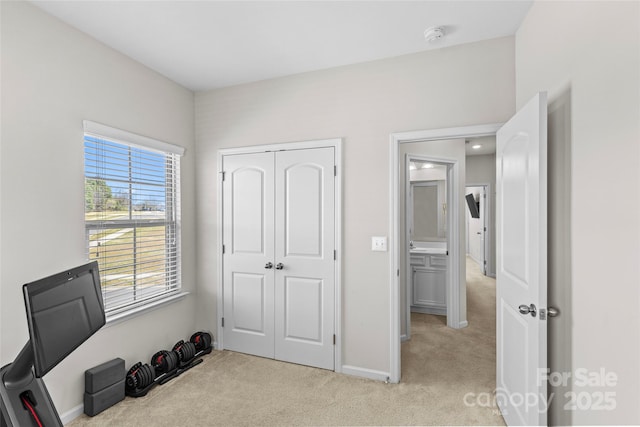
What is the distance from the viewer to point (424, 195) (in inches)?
191

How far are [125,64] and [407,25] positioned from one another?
223 centimetres

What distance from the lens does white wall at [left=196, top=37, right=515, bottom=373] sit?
2486mm

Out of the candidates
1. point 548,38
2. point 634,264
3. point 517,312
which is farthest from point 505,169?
point 634,264

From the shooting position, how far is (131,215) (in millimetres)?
2758

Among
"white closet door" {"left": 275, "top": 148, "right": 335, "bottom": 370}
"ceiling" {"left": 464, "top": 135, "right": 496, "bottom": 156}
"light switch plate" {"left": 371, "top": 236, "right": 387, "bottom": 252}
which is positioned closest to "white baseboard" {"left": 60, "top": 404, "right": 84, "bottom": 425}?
"white closet door" {"left": 275, "top": 148, "right": 335, "bottom": 370}

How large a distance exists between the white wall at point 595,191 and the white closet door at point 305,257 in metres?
1.64

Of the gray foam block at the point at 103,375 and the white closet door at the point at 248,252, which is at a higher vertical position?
the white closet door at the point at 248,252

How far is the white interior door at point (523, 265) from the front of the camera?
5.32 ft

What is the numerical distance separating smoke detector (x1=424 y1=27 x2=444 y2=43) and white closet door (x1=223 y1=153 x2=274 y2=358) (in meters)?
1.64

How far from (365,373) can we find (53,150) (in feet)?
9.33

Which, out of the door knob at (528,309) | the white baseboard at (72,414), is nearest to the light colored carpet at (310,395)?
the white baseboard at (72,414)

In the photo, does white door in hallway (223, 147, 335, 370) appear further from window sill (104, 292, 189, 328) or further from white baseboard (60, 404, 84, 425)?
white baseboard (60, 404, 84, 425)

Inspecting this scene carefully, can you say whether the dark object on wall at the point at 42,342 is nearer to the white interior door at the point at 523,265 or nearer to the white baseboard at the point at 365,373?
the white interior door at the point at 523,265

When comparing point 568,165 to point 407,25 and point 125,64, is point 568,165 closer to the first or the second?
point 407,25
